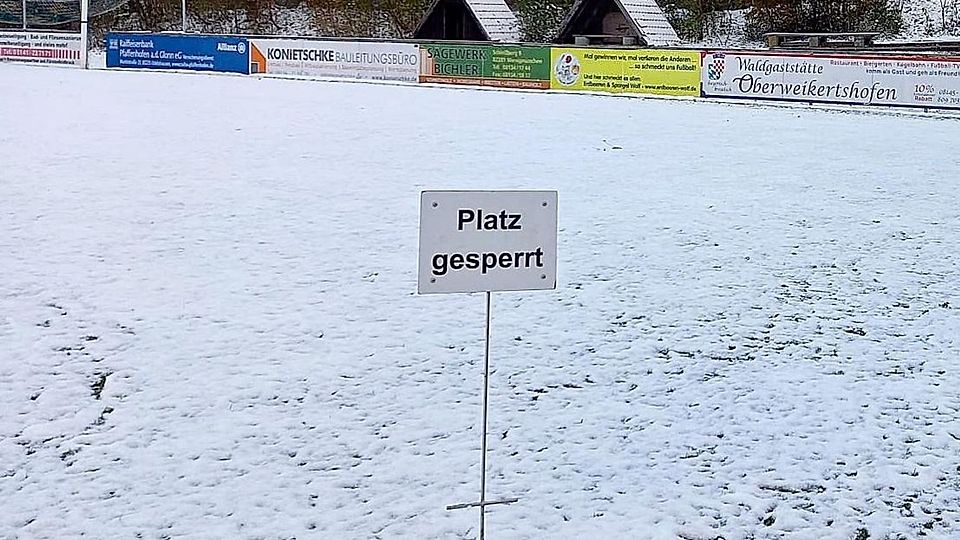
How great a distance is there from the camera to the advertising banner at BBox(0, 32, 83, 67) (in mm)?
35312

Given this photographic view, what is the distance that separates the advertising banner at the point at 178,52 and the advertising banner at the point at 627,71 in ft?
33.6

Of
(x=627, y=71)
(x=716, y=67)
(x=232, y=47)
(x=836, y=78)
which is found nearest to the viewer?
(x=836, y=78)

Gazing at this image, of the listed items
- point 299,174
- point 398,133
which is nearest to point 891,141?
point 398,133

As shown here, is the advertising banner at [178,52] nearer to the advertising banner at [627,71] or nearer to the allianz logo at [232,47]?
the allianz logo at [232,47]

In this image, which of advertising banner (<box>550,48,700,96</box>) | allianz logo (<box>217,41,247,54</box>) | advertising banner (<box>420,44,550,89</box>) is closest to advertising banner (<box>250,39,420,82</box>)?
allianz logo (<box>217,41,247,54</box>)

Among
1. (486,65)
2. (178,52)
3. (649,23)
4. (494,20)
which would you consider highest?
(494,20)

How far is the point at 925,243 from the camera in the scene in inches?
431

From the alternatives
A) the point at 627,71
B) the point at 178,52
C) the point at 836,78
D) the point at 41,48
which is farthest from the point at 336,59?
the point at 836,78

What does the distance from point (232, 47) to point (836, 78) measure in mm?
17773

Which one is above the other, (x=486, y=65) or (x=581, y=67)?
(x=486, y=65)

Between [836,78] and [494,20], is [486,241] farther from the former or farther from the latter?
[494,20]

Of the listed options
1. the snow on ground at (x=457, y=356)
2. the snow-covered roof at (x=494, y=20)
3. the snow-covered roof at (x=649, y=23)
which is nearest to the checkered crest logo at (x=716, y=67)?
the snow-covered roof at (x=649, y=23)

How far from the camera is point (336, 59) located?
109 ft

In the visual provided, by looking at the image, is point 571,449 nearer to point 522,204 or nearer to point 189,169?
point 522,204
